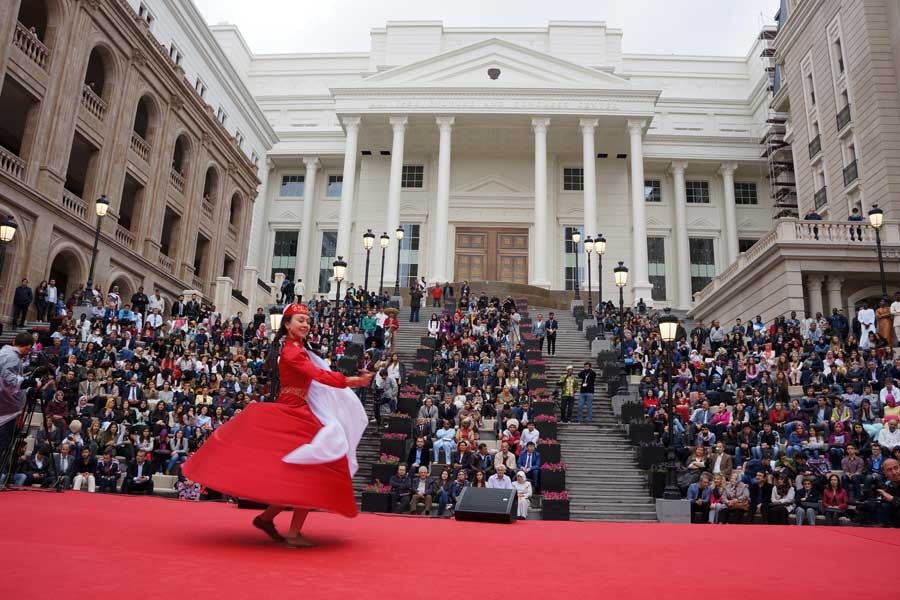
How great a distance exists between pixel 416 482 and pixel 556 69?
114ft

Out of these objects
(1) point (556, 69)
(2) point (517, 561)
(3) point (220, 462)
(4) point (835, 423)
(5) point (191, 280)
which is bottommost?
(2) point (517, 561)

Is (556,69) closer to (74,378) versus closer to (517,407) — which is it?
(517,407)

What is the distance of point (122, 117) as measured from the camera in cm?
2994

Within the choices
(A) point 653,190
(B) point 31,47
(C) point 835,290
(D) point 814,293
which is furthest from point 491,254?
(B) point 31,47

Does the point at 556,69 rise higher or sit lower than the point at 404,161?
higher

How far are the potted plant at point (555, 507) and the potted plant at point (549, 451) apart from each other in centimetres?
153

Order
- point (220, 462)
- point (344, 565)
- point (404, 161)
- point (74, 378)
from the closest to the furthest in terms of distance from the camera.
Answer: point (344, 565) < point (220, 462) < point (74, 378) < point (404, 161)

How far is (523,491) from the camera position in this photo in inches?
509

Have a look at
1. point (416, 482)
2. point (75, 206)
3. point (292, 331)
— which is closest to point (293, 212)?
point (75, 206)

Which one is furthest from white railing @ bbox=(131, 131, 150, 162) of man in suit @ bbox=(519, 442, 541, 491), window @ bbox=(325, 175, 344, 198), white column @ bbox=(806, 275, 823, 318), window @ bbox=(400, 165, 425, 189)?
white column @ bbox=(806, 275, 823, 318)

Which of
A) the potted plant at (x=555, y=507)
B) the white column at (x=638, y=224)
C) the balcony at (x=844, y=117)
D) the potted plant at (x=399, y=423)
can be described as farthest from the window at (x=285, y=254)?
the potted plant at (x=555, y=507)

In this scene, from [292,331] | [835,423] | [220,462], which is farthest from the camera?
[835,423]

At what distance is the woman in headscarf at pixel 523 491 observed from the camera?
12305 mm

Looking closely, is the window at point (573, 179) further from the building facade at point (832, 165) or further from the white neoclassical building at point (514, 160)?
the building facade at point (832, 165)
